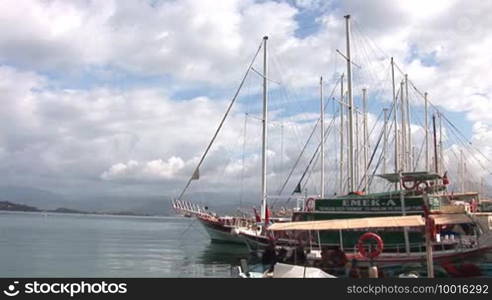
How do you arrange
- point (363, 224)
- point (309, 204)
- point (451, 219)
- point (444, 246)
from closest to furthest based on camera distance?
point (363, 224) → point (451, 219) → point (444, 246) → point (309, 204)

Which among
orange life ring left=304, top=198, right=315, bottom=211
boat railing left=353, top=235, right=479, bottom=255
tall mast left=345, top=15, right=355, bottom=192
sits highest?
tall mast left=345, top=15, right=355, bottom=192

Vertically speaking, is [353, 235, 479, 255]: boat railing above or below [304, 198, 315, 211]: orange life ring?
below

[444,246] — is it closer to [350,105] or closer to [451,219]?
[451,219]

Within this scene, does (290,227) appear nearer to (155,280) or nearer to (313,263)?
(313,263)

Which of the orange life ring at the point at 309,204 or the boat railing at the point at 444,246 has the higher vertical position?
the orange life ring at the point at 309,204

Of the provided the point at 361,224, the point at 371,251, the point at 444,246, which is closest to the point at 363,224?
the point at 361,224

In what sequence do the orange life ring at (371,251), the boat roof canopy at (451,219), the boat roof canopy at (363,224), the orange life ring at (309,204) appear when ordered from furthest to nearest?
the orange life ring at (309,204), the boat roof canopy at (451,219), the orange life ring at (371,251), the boat roof canopy at (363,224)

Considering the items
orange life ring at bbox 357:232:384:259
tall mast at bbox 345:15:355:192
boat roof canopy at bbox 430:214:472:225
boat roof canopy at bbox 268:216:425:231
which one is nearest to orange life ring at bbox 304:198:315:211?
tall mast at bbox 345:15:355:192

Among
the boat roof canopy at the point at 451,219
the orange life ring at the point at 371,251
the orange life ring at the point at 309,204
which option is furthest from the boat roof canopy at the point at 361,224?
the orange life ring at the point at 309,204

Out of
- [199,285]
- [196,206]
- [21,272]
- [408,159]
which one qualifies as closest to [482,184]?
[408,159]

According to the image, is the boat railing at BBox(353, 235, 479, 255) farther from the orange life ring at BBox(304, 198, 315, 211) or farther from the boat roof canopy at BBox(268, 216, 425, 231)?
the orange life ring at BBox(304, 198, 315, 211)

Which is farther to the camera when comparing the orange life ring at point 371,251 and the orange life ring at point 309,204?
the orange life ring at point 309,204

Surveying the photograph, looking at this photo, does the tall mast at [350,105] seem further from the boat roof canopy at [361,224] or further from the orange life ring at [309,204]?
the boat roof canopy at [361,224]

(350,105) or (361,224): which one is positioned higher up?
(350,105)
